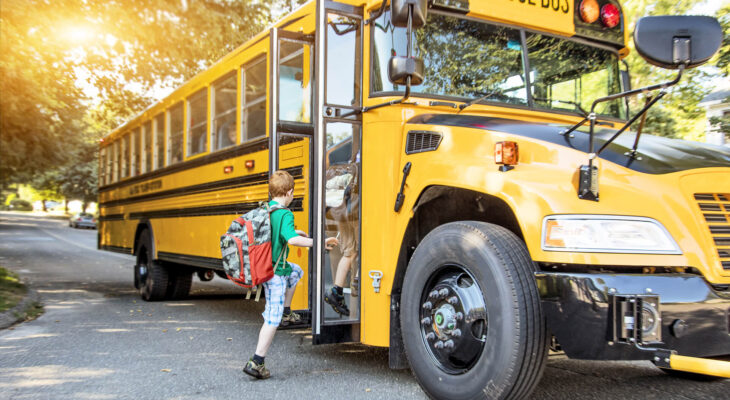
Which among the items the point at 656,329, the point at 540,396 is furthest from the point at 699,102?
the point at 656,329

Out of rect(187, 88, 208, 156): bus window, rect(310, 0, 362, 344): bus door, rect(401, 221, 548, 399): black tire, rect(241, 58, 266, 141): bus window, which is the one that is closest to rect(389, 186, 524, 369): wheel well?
rect(401, 221, 548, 399): black tire

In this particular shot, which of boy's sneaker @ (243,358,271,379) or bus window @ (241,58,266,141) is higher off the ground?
bus window @ (241,58,266,141)

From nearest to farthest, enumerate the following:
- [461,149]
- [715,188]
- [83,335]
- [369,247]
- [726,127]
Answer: [715,188]
[461,149]
[369,247]
[83,335]
[726,127]

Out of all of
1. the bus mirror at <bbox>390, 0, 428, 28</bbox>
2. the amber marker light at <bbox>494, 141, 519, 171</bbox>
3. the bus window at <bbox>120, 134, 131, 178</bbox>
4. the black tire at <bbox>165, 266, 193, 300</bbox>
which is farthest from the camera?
the bus window at <bbox>120, 134, 131, 178</bbox>

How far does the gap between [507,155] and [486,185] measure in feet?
0.62

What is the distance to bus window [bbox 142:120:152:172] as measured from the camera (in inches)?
370

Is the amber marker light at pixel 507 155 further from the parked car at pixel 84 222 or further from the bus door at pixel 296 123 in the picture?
the parked car at pixel 84 222

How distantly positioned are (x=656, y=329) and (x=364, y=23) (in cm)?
269

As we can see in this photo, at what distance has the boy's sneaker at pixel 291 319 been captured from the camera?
4832mm

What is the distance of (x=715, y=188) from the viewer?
3.09 metres

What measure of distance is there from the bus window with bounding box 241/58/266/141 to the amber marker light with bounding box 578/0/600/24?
2740 mm

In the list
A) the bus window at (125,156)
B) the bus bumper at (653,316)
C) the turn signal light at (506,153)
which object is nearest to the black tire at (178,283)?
the bus window at (125,156)

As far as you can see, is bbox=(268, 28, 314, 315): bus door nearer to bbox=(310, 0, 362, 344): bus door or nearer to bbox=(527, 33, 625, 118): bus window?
bbox=(310, 0, 362, 344): bus door

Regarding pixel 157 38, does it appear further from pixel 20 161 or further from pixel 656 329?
pixel 20 161
